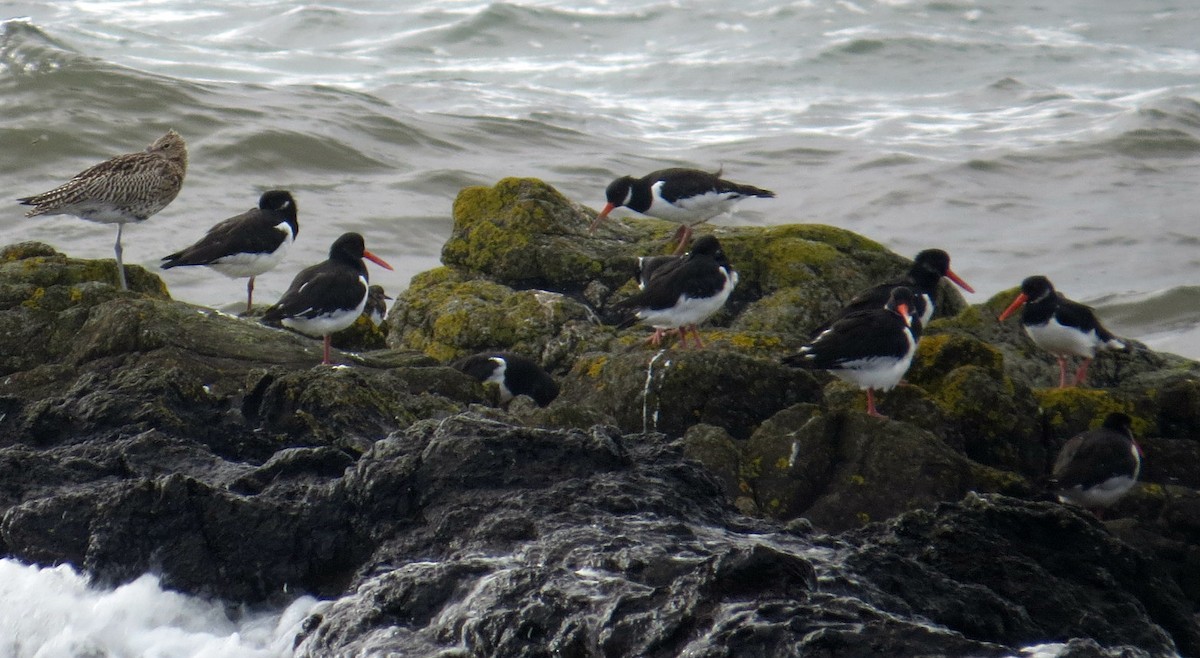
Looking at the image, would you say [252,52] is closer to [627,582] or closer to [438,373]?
[438,373]

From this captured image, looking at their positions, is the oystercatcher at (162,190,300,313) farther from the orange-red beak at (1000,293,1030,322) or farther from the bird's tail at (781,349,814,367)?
the orange-red beak at (1000,293,1030,322)

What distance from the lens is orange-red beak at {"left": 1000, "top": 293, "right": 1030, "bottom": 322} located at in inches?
391

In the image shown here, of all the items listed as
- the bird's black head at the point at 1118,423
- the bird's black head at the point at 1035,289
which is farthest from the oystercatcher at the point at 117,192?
the bird's black head at the point at 1118,423

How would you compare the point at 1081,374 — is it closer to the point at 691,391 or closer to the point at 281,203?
the point at 691,391

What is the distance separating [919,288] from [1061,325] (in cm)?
108

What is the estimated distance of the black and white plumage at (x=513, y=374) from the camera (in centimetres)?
842

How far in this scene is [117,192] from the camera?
11.0 m

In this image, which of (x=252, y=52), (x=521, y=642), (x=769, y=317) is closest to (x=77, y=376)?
(x=521, y=642)

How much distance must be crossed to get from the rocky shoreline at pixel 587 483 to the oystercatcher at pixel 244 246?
0.58 m

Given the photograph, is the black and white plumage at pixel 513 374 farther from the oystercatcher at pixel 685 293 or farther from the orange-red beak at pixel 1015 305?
the orange-red beak at pixel 1015 305

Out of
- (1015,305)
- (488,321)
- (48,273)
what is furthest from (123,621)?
(1015,305)

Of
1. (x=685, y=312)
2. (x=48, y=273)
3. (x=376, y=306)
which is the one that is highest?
(x=48, y=273)

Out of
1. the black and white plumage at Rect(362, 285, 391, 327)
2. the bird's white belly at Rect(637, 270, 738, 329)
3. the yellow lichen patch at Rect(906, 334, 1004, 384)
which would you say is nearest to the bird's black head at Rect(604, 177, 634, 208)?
the black and white plumage at Rect(362, 285, 391, 327)

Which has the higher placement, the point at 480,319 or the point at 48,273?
the point at 48,273
